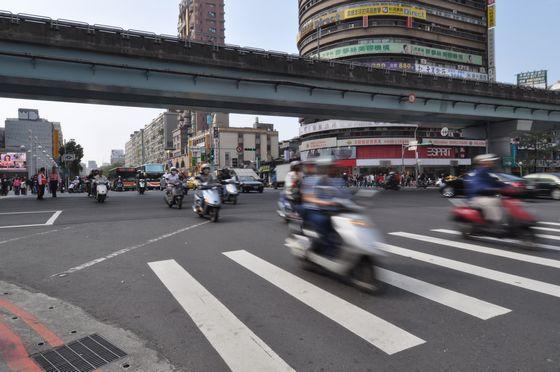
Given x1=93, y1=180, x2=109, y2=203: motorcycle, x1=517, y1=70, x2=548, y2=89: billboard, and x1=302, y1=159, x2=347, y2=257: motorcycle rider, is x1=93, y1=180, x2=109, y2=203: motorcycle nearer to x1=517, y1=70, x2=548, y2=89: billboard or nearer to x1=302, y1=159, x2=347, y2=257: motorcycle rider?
x1=302, y1=159, x2=347, y2=257: motorcycle rider

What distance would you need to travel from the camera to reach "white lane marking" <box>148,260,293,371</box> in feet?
9.52

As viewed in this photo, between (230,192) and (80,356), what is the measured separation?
1451cm

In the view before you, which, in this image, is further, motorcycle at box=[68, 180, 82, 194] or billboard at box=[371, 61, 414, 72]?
billboard at box=[371, 61, 414, 72]

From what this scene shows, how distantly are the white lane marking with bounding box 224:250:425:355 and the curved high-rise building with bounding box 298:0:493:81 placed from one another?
53619 mm

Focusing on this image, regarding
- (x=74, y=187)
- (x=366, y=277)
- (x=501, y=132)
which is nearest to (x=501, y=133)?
(x=501, y=132)

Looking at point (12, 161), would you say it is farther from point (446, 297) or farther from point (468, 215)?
point (446, 297)

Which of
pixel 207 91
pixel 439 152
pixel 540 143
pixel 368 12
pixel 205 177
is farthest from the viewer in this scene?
pixel 368 12

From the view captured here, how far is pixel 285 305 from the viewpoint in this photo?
413 centimetres

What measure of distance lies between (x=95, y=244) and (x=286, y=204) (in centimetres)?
495

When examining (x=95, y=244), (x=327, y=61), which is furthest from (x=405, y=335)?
(x=327, y=61)

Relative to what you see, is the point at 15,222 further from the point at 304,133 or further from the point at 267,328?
the point at 304,133

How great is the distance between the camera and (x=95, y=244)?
7.83 metres

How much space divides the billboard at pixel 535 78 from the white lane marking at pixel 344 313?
83.1 meters

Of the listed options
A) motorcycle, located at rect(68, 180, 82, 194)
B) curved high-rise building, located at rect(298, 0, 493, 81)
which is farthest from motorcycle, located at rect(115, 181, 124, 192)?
curved high-rise building, located at rect(298, 0, 493, 81)
